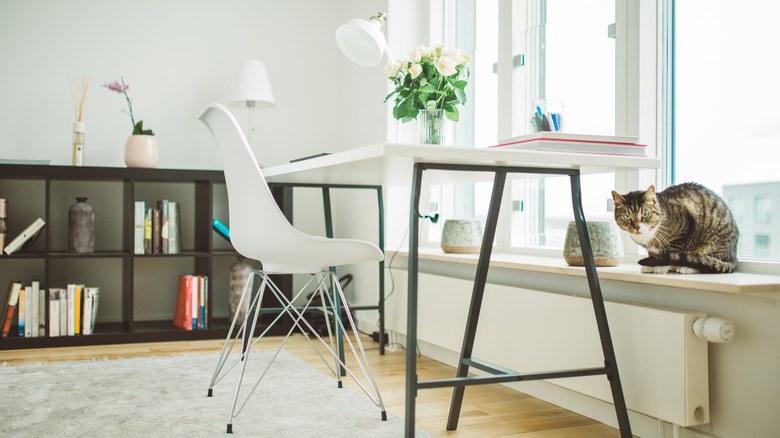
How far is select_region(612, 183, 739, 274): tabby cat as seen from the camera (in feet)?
5.57

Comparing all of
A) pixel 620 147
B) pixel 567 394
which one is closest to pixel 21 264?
pixel 567 394

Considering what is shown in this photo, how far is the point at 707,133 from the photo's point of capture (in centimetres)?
196

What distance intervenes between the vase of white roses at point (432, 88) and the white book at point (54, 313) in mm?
2161

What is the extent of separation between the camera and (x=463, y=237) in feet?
9.18

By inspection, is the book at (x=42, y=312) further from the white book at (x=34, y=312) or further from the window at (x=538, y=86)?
the window at (x=538, y=86)

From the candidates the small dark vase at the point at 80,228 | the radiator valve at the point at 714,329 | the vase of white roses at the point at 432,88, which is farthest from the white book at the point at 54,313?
the radiator valve at the point at 714,329

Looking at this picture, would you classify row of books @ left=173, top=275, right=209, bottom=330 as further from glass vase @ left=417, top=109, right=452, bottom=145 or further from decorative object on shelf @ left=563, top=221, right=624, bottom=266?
decorative object on shelf @ left=563, top=221, right=624, bottom=266

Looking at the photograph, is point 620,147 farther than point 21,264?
No

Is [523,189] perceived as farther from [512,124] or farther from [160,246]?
[160,246]

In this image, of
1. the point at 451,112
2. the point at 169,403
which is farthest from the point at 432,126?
the point at 169,403

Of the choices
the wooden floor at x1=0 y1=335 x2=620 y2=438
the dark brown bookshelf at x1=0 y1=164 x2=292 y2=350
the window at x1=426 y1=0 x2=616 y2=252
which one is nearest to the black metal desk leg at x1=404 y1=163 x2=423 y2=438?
the wooden floor at x1=0 y1=335 x2=620 y2=438

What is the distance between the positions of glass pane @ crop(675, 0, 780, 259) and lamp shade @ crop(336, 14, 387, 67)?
3.25 feet

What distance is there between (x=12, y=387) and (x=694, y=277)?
89.6 inches

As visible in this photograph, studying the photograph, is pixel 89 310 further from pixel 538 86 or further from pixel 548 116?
pixel 548 116
